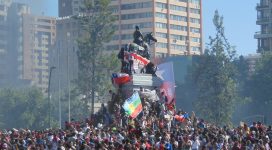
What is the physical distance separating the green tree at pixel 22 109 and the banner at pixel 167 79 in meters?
71.2

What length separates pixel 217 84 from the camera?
11412cm

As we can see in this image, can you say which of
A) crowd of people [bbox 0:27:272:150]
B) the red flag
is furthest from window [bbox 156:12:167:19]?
the red flag

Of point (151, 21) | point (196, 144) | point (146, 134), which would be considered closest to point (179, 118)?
point (146, 134)

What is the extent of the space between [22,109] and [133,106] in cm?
8584

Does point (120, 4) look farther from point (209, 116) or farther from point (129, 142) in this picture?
point (129, 142)

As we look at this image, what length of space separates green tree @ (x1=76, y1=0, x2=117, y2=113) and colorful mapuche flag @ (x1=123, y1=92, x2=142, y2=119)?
5709cm

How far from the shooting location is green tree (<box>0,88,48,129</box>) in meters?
133

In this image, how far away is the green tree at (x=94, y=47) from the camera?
114 m

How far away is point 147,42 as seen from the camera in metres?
64.2

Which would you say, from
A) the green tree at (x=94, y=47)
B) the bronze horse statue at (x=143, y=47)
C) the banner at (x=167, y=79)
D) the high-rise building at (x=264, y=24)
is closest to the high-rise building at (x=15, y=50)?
the high-rise building at (x=264, y=24)

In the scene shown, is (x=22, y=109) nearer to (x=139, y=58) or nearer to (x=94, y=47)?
(x=94, y=47)

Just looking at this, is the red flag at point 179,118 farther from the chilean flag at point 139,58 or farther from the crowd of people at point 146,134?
the chilean flag at point 139,58

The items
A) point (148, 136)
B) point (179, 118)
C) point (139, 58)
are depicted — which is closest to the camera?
point (148, 136)

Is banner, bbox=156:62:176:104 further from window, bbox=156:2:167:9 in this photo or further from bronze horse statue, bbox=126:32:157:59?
window, bbox=156:2:167:9
